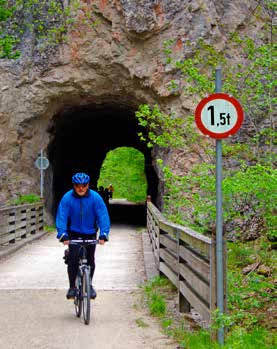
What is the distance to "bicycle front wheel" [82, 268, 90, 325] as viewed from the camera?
6.65 metres

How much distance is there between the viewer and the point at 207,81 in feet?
32.9

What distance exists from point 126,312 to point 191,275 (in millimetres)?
1446

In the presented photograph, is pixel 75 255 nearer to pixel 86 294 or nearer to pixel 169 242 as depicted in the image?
pixel 86 294

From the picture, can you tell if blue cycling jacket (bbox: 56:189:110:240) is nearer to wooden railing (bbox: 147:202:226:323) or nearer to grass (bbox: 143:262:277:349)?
wooden railing (bbox: 147:202:226:323)

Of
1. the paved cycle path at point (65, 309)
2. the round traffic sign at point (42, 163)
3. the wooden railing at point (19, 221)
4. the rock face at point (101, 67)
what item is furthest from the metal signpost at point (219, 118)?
the round traffic sign at point (42, 163)

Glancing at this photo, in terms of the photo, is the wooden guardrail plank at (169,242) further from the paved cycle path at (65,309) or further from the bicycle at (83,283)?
the bicycle at (83,283)

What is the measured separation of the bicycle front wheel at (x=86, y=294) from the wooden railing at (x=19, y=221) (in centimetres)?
803

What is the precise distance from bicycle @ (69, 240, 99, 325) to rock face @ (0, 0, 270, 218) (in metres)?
12.5

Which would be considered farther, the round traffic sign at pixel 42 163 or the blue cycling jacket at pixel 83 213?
the round traffic sign at pixel 42 163

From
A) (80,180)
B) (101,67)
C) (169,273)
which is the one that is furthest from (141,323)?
(101,67)

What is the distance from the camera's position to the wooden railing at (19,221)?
14742 mm

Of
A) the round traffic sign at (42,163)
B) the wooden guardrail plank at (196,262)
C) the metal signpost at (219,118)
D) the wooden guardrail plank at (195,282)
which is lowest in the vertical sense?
the wooden guardrail plank at (195,282)

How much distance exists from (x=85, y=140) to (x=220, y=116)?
27.3 m

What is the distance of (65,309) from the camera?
7656mm
